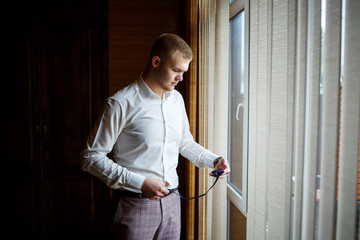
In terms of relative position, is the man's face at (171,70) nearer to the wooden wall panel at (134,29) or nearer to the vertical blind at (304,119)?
the vertical blind at (304,119)

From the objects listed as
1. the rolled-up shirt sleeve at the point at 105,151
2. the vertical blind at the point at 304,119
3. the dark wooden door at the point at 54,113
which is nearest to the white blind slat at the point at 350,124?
the vertical blind at the point at 304,119

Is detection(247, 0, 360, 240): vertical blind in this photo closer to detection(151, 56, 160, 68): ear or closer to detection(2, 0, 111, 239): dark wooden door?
detection(151, 56, 160, 68): ear

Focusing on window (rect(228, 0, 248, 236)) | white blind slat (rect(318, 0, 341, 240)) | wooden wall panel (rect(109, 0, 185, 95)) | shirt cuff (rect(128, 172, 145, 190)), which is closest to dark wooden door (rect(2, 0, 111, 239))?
wooden wall panel (rect(109, 0, 185, 95))

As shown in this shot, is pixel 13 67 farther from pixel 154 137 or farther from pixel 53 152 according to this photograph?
pixel 154 137

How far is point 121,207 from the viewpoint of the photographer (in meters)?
1.25

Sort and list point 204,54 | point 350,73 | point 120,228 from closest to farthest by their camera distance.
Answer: point 350,73
point 120,228
point 204,54

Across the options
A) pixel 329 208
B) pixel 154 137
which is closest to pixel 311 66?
pixel 329 208

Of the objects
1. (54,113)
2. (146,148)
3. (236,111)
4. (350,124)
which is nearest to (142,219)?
(146,148)

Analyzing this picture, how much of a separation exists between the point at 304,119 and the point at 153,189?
2.17 feet

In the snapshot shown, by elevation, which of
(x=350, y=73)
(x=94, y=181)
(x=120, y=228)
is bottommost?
(x=94, y=181)

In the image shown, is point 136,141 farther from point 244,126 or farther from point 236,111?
point 236,111

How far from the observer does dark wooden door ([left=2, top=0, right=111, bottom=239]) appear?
2.46m

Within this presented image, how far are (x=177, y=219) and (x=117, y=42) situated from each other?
1.66 metres

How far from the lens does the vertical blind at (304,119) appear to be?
54 cm
